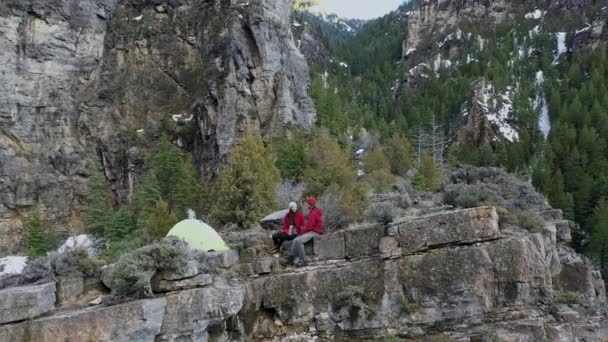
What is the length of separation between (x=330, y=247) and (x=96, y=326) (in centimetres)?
483

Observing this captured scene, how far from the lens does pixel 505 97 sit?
3223 inches

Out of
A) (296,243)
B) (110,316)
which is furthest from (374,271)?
(110,316)

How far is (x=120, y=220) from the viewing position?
3788cm

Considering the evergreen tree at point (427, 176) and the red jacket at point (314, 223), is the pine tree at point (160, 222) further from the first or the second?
the red jacket at point (314, 223)

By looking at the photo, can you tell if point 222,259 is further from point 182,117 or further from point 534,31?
point 534,31

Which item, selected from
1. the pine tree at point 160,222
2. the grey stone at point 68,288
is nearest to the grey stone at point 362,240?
the grey stone at point 68,288

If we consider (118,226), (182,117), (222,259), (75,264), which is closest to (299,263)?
(222,259)

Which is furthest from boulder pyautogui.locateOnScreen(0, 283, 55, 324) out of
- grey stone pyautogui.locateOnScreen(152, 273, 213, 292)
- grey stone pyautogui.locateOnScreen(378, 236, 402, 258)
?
grey stone pyautogui.locateOnScreen(378, 236, 402, 258)

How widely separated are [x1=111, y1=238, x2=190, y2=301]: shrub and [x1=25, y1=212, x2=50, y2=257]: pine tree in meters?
34.3

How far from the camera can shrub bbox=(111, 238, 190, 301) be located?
956 cm

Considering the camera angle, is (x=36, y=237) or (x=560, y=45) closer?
(x=36, y=237)

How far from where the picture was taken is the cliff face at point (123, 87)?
41.4 metres

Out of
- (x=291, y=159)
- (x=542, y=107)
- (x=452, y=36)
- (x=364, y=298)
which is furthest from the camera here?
(x=452, y=36)

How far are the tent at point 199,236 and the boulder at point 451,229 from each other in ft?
14.0
